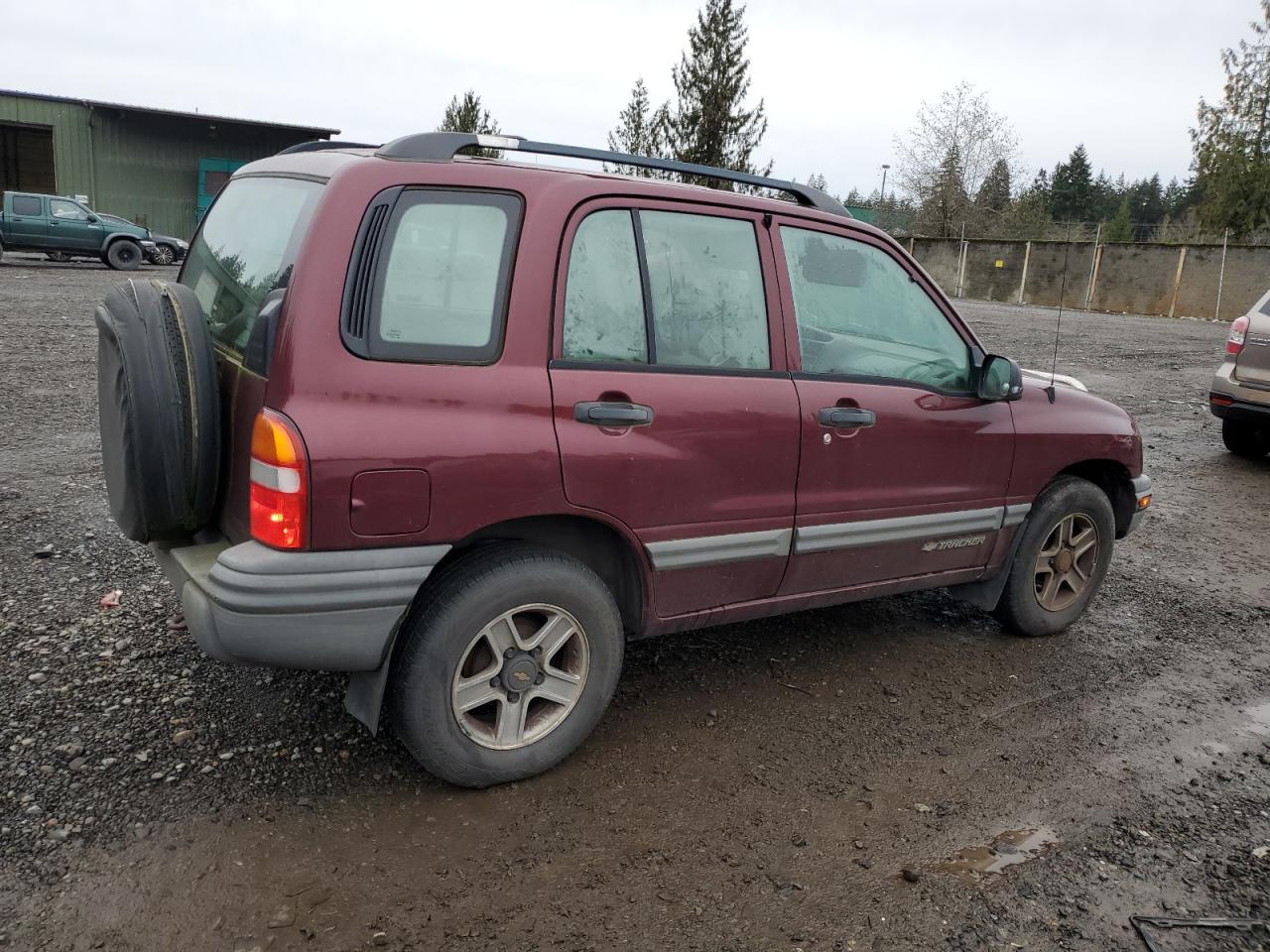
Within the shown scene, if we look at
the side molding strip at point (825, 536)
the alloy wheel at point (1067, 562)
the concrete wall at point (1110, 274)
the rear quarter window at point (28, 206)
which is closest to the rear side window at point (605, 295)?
the side molding strip at point (825, 536)

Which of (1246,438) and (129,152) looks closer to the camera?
(1246,438)

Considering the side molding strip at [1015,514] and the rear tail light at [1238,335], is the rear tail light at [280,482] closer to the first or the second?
the side molding strip at [1015,514]

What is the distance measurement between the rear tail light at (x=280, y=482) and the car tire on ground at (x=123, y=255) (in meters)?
22.8

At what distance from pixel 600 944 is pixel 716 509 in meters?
1.41

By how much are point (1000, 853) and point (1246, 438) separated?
25.0ft

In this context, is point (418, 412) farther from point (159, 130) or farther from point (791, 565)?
point (159, 130)

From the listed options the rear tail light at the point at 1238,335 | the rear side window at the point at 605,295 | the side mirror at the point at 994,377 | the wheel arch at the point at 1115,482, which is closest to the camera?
the rear side window at the point at 605,295

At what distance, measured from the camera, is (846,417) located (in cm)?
364

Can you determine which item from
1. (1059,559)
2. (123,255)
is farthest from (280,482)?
(123,255)

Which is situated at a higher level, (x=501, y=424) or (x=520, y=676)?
(x=501, y=424)

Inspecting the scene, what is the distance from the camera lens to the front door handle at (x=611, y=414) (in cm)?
307

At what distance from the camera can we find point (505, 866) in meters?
2.80

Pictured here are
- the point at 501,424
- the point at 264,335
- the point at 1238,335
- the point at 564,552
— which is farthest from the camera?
the point at 1238,335

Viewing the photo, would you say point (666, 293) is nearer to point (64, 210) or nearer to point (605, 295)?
point (605, 295)
